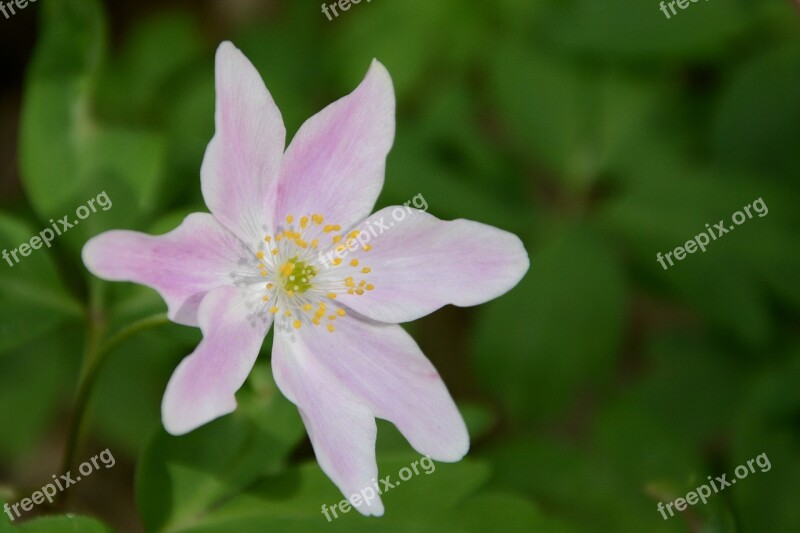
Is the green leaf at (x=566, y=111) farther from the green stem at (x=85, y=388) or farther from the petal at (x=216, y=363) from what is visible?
the green stem at (x=85, y=388)

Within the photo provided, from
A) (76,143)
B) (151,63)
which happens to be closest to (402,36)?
(151,63)

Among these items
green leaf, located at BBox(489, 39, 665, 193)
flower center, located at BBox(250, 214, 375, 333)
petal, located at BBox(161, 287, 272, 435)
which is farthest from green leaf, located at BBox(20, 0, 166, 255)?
green leaf, located at BBox(489, 39, 665, 193)

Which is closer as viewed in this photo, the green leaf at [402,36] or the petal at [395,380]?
the petal at [395,380]

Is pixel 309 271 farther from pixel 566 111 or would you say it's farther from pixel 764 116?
pixel 764 116

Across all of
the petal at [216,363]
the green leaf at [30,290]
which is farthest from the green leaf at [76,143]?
the petal at [216,363]

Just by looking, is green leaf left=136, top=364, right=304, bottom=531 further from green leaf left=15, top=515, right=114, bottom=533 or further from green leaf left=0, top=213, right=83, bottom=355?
green leaf left=0, top=213, right=83, bottom=355
